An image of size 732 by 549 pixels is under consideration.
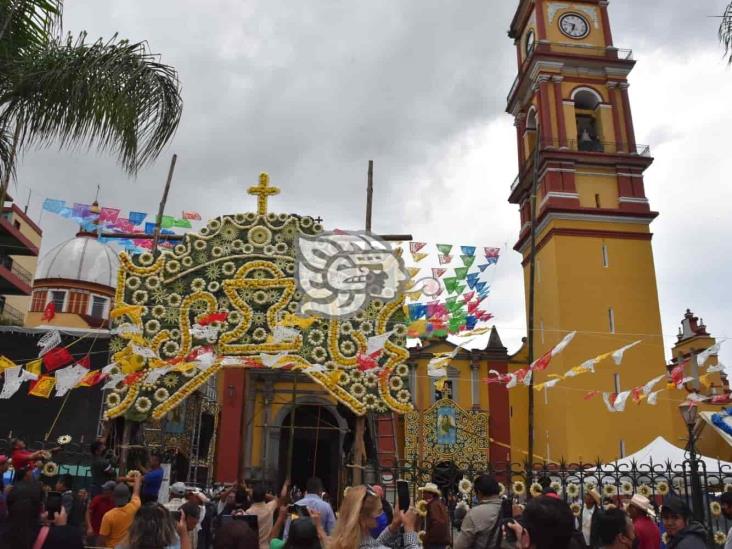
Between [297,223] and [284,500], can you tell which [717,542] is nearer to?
[284,500]

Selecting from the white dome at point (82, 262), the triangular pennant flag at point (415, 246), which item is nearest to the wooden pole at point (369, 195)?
the triangular pennant flag at point (415, 246)

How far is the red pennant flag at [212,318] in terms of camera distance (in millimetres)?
12992

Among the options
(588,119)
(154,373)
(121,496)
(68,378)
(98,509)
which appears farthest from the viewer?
(588,119)

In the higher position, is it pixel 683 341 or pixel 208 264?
pixel 683 341

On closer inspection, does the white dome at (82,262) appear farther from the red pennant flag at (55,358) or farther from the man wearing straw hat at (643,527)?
the man wearing straw hat at (643,527)

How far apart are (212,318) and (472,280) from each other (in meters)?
6.44

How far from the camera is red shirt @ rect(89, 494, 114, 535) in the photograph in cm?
674

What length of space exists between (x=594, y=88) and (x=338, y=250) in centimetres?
1851

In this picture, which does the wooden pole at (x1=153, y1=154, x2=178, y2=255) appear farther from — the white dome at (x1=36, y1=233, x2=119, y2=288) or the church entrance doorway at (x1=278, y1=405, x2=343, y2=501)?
the white dome at (x1=36, y1=233, x2=119, y2=288)

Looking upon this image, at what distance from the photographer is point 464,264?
1627cm

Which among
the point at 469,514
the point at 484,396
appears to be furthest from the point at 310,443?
the point at 469,514

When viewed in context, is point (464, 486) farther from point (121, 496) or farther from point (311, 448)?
point (311, 448)

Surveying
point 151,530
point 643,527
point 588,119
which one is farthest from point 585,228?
point 151,530

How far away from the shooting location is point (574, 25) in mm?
28422
